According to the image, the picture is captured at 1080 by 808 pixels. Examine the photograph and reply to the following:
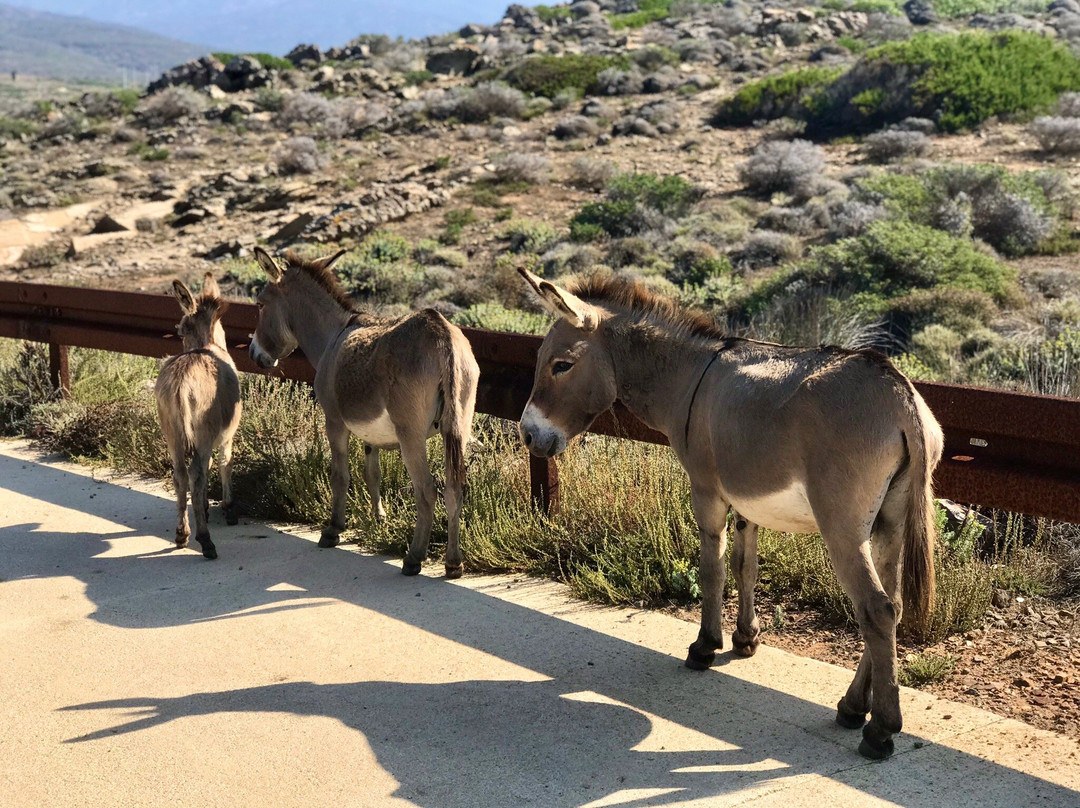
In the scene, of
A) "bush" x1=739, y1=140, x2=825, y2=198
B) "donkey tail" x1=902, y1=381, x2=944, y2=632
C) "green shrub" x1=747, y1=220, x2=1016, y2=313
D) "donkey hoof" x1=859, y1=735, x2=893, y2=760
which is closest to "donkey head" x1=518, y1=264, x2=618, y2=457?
"donkey tail" x1=902, y1=381, x2=944, y2=632

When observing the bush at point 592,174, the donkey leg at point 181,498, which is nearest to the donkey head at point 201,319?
the donkey leg at point 181,498

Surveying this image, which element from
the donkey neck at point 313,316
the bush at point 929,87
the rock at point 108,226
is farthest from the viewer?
the bush at point 929,87

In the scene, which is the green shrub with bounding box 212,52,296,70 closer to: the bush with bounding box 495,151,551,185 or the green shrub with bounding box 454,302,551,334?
the bush with bounding box 495,151,551,185

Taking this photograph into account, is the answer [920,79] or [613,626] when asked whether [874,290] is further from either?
[920,79]

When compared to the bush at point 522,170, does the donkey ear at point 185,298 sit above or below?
below

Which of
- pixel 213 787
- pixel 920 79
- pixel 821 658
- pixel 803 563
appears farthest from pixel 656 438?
pixel 920 79

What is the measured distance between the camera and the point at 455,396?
6441 mm

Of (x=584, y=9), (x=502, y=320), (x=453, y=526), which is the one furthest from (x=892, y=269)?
(x=584, y=9)

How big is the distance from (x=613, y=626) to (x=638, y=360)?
149 cm

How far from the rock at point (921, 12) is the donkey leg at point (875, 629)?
56049mm

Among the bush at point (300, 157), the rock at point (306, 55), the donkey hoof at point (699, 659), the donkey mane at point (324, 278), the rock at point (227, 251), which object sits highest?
the rock at point (306, 55)

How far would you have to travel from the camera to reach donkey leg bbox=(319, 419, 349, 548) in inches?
282

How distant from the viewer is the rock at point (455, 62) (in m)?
53.8

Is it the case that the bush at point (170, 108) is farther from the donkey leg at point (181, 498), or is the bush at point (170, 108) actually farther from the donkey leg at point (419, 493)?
the donkey leg at point (419, 493)
